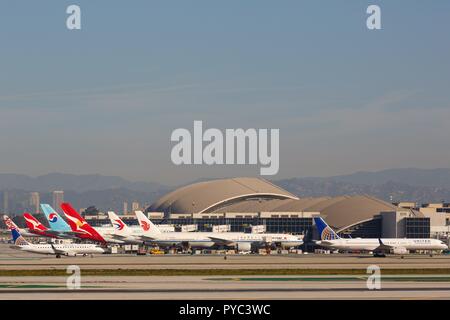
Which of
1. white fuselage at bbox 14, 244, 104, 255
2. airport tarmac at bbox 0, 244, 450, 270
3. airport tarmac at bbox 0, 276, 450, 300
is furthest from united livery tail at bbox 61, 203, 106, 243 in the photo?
airport tarmac at bbox 0, 276, 450, 300

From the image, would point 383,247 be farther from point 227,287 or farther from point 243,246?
point 227,287

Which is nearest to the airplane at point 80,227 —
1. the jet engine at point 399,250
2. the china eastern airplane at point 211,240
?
the china eastern airplane at point 211,240

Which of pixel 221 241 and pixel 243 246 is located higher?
pixel 221 241

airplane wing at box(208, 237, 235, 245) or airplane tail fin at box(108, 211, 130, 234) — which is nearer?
airplane wing at box(208, 237, 235, 245)

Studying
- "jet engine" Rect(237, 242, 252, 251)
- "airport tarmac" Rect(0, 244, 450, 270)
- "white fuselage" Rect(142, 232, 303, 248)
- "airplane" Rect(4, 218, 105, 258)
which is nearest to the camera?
"airport tarmac" Rect(0, 244, 450, 270)

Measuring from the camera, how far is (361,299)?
50906 mm

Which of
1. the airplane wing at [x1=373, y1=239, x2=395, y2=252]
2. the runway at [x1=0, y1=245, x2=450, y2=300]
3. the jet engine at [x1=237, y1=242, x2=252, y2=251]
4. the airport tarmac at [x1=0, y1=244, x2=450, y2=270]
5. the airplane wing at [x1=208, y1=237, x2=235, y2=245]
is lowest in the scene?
the jet engine at [x1=237, y1=242, x2=252, y2=251]

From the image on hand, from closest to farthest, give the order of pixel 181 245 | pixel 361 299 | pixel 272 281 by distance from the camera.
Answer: pixel 361 299 < pixel 272 281 < pixel 181 245

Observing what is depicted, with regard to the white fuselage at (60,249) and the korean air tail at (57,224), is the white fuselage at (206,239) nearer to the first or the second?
the korean air tail at (57,224)

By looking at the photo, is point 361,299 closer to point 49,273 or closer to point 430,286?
point 430,286

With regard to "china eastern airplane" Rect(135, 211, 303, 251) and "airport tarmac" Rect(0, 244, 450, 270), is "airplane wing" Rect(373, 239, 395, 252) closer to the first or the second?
"airport tarmac" Rect(0, 244, 450, 270)

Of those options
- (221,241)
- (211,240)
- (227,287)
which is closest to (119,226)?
(211,240)
